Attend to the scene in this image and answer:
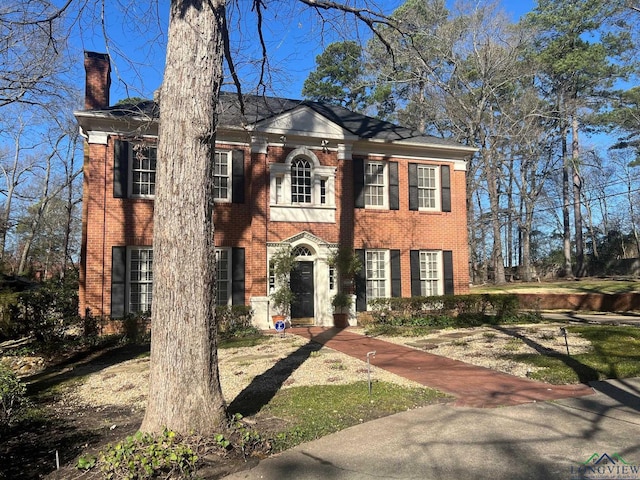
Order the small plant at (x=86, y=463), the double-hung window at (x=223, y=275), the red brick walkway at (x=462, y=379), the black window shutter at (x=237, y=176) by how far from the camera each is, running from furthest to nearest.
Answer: the black window shutter at (x=237, y=176) → the double-hung window at (x=223, y=275) → the red brick walkway at (x=462, y=379) → the small plant at (x=86, y=463)

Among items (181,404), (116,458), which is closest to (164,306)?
(181,404)

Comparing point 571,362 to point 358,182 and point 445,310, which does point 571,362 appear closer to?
point 445,310

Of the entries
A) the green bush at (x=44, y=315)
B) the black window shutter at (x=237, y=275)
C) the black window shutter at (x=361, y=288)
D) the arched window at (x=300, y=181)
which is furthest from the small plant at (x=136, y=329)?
the black window shutter at (x=361, y=288)

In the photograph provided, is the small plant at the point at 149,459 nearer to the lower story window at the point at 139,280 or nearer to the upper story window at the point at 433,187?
the lower story window at the point at 139,280

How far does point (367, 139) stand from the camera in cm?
1555

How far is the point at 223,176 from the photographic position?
571 inches

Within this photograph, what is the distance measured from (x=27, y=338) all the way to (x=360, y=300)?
9415mm

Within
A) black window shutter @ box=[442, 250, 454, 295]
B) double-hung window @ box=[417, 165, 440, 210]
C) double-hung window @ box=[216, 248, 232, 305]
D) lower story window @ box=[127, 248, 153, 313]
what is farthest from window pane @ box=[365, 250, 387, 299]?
lower story window @ box=[127, 248, 153, 313]

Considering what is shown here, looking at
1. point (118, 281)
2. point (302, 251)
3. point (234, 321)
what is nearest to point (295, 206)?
point (302, 251)

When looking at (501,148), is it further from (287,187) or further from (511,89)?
(287,187)

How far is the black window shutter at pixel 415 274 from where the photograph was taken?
16031mm

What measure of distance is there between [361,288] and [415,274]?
2.12 meters

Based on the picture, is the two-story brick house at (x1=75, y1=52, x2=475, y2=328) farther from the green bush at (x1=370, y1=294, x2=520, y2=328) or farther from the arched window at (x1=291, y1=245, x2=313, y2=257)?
the green bush at (x1=370, y1=294, x2=520, y2=328)

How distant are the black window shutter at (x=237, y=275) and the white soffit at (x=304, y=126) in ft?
12.9
